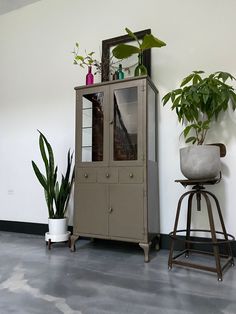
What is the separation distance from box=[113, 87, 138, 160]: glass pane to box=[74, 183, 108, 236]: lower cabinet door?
38 centimetres

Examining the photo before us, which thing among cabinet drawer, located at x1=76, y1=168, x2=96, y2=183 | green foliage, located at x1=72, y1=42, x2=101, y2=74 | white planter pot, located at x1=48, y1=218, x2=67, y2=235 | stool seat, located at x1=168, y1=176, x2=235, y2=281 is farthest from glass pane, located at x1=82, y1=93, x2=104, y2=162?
stool seat, located at x1=168, y1=176, x2=235, y2=281

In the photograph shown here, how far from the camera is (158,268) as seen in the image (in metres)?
1.99

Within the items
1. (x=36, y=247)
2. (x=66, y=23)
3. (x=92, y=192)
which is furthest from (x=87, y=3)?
(x=36, y=247)

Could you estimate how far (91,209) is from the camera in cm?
246

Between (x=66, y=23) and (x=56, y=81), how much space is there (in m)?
0.77

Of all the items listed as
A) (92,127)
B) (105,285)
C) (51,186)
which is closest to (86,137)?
(92,127)

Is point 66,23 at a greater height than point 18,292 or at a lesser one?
greater

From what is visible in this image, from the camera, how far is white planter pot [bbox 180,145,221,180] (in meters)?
1.92

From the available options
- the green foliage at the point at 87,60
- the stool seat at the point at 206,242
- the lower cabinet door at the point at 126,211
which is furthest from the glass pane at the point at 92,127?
the stool seat at the point at 206,242

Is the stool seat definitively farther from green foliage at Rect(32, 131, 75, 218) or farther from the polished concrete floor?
green foliage at Rect(32, 131, 75, 218)

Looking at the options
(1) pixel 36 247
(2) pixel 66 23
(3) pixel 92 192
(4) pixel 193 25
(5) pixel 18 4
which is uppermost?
(5) pixel 18 4

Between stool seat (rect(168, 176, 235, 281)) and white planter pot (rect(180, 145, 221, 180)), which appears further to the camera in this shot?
white planter pot (rect(180, 145, 221, 180))

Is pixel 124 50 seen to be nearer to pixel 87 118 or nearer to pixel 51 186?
pixel 87 118

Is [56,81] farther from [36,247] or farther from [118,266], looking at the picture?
[118,266]
